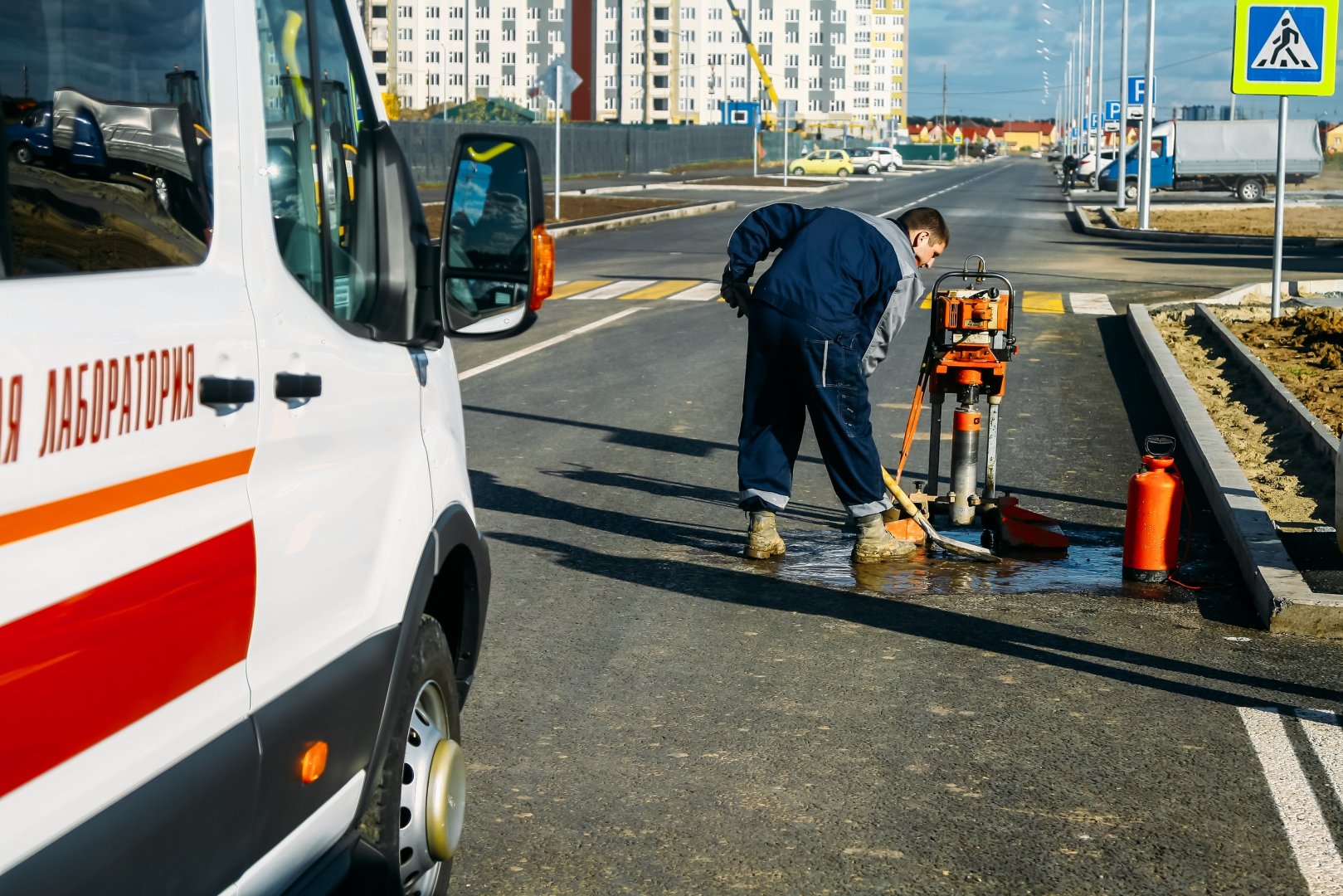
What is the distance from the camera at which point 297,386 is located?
277 centimetres

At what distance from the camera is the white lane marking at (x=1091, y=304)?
62.3 feet

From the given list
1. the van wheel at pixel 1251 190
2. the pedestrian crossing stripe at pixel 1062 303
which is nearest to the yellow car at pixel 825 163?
the van wheel at pixel 1251 190

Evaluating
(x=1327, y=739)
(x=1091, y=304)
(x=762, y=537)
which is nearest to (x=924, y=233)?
(x=762, y=537)

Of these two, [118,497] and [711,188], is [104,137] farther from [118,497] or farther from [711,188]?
[711,188]

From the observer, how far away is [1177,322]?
682 inches

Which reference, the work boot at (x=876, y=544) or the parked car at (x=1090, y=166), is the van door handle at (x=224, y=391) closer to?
the work boot at (x=876, y=544)

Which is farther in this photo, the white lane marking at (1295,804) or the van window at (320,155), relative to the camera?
the white lane marking at (1295,804)

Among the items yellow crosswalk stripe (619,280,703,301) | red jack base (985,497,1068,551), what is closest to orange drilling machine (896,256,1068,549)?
red jack base (985,497,1068,551)

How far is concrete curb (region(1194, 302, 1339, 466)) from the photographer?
9.37 meters

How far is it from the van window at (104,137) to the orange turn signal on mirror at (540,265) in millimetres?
934

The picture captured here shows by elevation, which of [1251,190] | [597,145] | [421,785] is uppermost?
[597,145]

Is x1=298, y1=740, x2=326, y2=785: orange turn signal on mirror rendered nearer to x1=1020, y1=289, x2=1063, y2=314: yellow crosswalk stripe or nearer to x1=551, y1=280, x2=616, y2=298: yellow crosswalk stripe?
x1=1020, y1=289, x2=1063, y2=314: yellow crosswalk stripe

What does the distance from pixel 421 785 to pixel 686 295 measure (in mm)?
17286

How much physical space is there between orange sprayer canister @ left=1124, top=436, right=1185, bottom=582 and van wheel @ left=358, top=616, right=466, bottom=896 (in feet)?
13.4
